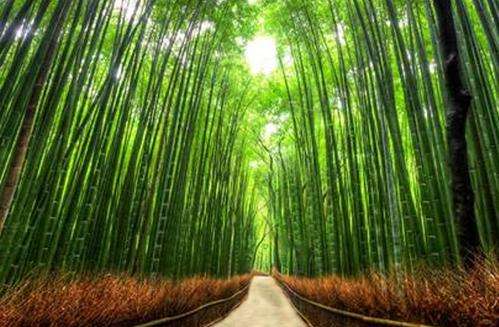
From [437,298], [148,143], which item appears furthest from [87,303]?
[148,143]

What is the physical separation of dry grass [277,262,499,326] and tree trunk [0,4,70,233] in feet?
6.52

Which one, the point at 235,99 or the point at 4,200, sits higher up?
the point at 235,99

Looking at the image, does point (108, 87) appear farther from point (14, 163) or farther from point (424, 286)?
point (424, 286)

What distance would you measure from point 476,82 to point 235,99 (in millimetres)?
Answer: 6146

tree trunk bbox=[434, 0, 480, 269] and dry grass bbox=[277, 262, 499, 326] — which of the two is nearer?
dry grass bbox=[277, 262, 499, 326]

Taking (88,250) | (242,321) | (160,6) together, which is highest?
(160,6)

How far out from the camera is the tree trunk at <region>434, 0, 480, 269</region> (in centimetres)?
202

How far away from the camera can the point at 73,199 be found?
9.31ft

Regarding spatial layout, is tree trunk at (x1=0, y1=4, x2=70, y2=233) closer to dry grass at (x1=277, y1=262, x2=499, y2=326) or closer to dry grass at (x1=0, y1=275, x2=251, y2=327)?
dry grass at (x1=0, y1=275, x2=251, y2=327)

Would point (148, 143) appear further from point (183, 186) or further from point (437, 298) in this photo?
point (437, 298)

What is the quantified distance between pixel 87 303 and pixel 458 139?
2.14m

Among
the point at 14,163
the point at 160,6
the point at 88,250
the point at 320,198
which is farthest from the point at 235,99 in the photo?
the point at 14,163

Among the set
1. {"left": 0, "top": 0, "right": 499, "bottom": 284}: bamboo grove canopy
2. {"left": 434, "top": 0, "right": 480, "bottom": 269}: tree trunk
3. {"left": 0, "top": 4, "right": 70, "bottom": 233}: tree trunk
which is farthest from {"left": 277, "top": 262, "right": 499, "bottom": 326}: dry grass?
{"left": 0, "top": 4, "right": 70, "bottom": 233}: tree trunk

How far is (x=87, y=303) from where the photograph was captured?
2090mm
